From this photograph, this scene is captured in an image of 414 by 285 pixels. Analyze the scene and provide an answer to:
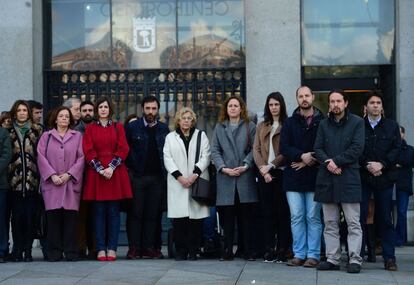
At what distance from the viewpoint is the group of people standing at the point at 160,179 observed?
1073cm

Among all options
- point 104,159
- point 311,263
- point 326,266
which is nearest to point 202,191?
point 104,159

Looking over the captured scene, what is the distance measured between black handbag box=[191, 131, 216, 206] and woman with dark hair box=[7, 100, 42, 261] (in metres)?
2.07

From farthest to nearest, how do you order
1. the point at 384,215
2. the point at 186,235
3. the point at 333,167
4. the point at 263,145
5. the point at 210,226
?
the point at 210,226 → the point at 186,235 → the point at 263,145 → the point at 384,215 → the point at 333,167

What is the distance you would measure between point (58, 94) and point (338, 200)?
628 centimetres

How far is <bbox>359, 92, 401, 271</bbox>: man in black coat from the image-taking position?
10.5 metres

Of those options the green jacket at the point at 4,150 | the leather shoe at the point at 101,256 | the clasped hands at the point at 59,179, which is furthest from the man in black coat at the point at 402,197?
the green jacket at the point at 4,150

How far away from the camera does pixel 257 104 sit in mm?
13930

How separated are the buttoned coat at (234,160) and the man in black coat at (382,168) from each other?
1.48 metres

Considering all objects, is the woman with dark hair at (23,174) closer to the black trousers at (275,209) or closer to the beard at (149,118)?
the beard at (149,118)

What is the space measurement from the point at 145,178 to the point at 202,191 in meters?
0.85

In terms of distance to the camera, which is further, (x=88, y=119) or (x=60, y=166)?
(x=88, y=119)

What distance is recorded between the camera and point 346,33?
14.2 meters

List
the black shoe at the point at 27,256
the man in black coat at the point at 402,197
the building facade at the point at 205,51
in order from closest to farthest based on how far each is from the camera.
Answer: the black shoe at the point at 27,256 < the man in black coat at the point at 402,197 < the building facade at the point at 205,51

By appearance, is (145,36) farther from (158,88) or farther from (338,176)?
(338,176)
